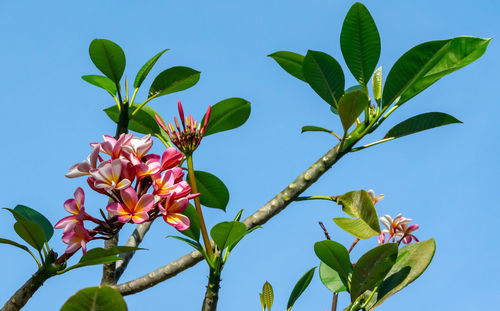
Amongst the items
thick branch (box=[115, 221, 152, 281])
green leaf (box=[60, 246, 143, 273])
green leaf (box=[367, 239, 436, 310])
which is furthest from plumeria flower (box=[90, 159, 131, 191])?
green leaf (box=[367, 239, 436, 310])

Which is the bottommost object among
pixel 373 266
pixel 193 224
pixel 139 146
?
pixel 373 266

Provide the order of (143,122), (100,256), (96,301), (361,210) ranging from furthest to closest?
1. (143,122)
2. (361,210)
3. (100,256)
4. (96,301)

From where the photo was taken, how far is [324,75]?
1276 millimetres

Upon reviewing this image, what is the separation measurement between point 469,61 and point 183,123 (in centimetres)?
65

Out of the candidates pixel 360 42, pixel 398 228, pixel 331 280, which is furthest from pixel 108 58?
pixel 398 228

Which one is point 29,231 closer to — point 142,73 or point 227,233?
point 227,233

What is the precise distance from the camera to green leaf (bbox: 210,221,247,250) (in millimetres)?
981

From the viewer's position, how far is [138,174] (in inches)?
38.9

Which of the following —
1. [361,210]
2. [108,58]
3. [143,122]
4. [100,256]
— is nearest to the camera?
[100,256]

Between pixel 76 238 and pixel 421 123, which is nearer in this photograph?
pixel 76 238

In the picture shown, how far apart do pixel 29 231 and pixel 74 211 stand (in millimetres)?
90

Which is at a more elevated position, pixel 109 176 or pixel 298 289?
pixel 109 176

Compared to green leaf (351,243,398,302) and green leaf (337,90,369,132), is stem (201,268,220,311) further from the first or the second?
green leaf (337,90,369,132)

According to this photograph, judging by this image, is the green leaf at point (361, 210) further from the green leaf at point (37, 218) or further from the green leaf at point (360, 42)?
the green leaf at point (37, 218)
